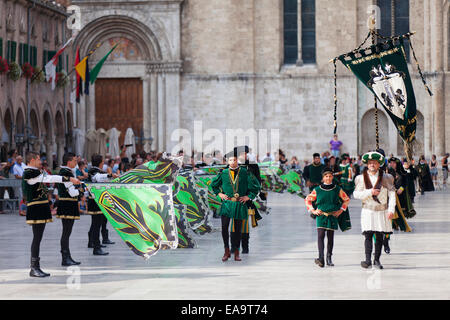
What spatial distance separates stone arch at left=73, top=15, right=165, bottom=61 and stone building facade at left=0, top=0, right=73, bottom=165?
48.4 inches

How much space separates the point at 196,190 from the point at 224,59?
24456 mm

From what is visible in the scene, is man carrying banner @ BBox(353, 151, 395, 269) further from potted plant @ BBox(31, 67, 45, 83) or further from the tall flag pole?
potted plant @ BBox(31, 67, 45, 83)

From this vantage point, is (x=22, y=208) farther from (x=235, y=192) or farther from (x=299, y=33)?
(x=299, y=33)

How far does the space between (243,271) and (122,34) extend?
30953mm

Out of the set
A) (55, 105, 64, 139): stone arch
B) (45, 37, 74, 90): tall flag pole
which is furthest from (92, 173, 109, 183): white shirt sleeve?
(55, 105, 64, 139): stone arch

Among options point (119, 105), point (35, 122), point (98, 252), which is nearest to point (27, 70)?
point (35, 122)

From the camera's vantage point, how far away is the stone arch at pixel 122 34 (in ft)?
139

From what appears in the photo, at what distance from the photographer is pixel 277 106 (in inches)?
1671

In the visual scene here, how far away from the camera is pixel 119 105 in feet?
142

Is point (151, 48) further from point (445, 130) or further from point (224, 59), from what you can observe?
point (445, 130)

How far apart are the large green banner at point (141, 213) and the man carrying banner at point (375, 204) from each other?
2836 mm

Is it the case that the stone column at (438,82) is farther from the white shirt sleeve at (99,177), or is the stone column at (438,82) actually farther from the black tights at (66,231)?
the black tights at (66,231)

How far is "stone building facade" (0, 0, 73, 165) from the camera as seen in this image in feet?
109

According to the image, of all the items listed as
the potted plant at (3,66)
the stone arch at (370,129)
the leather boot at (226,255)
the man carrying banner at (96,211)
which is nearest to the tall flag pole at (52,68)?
the potted plant at (3,66)
